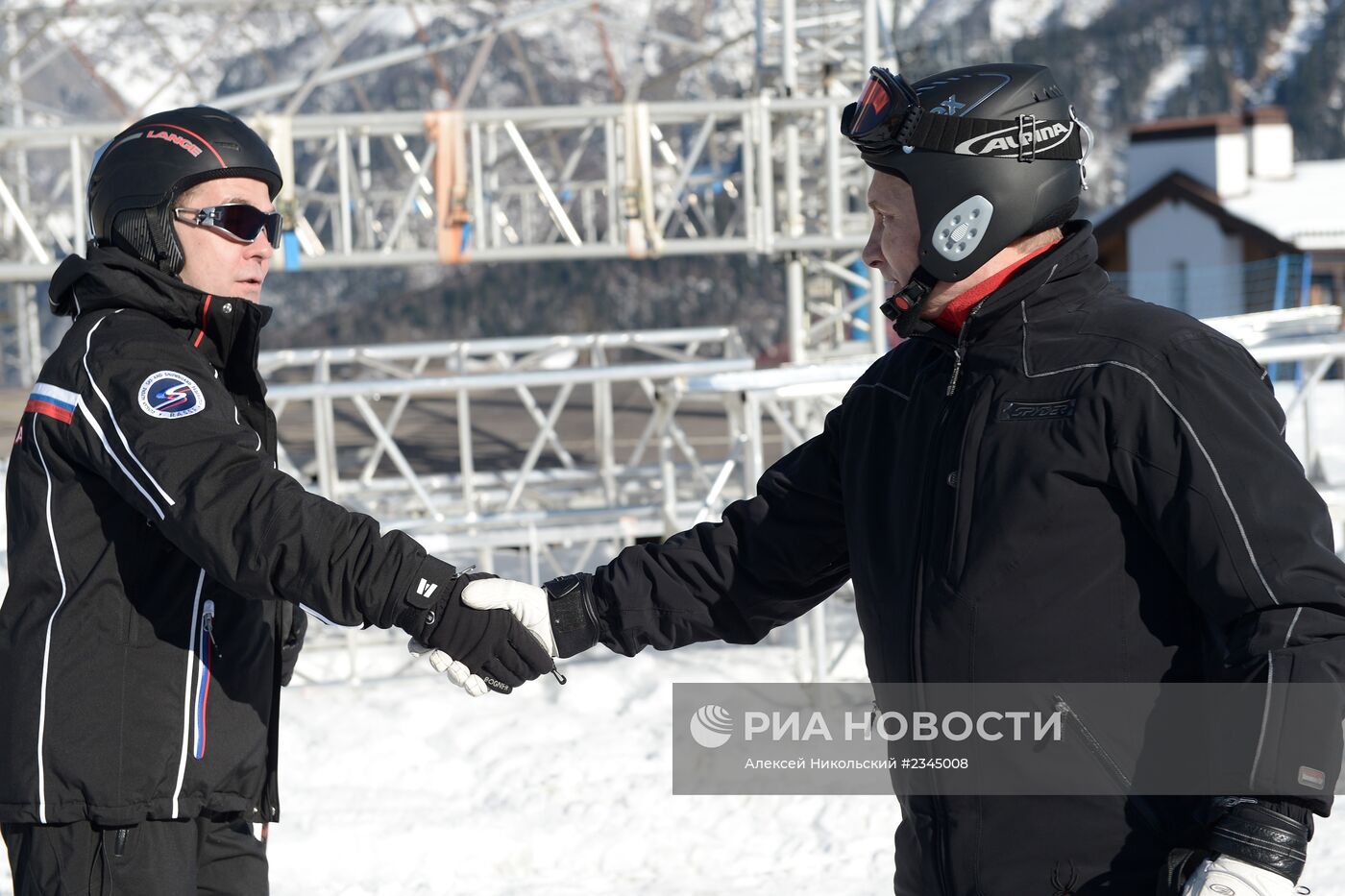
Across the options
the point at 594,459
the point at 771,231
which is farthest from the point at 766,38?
the point at 594,459

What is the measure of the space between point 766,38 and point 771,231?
305cm

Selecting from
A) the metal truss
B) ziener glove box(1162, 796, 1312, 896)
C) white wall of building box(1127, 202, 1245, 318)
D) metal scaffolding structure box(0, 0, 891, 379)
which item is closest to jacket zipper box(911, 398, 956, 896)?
ziener glove box(1162, 796, 1312, 896)

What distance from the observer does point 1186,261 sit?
28609 mm

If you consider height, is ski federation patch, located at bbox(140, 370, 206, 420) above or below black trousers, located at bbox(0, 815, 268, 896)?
above

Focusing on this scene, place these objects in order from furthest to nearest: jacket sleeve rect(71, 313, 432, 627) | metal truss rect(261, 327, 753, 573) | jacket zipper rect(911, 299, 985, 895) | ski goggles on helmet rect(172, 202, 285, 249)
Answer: metal truss rect(261, 327, 753, 573) → ski goggles on helmet rect(172, 202, 285, 249) → jacket sleeve rect(71, 313, 432, 627) → jacket zipper rect(911, 299, 985, 895)

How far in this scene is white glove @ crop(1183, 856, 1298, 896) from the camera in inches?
77.2

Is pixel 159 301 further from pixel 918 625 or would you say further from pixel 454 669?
pixel 918 625

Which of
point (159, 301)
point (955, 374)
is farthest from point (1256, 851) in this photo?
point (159, 301)

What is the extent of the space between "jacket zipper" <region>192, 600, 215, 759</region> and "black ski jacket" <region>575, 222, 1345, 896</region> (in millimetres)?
1314

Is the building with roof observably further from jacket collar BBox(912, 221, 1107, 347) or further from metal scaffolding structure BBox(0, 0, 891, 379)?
jacket collar BBox(912, 221, 1107, 347)

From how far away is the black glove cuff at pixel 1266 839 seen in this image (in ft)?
6.47

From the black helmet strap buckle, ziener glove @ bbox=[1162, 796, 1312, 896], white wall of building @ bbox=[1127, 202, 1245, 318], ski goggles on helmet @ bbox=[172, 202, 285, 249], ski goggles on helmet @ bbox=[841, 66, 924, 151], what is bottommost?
white wall of building @ bbox=[1127, 202, 1245, 318]

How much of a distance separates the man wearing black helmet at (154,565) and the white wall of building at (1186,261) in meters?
25.4

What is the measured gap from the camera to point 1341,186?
28703mm
